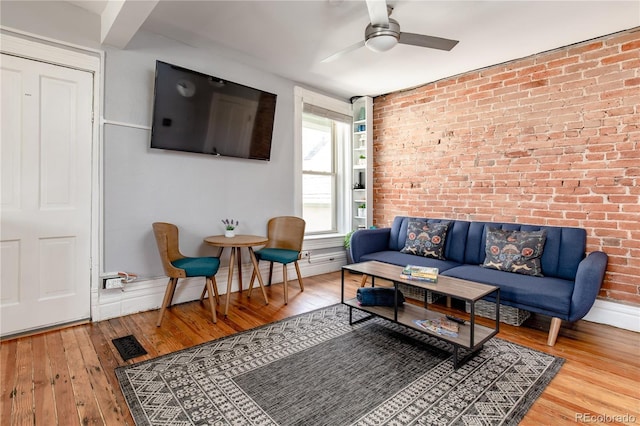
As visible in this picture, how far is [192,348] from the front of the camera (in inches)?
90.0

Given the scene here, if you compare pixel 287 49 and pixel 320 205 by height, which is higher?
pixel 287 49

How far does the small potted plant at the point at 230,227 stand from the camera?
3335 mm

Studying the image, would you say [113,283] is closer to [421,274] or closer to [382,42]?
[421,274]

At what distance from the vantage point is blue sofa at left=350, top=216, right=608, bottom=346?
7.68ft

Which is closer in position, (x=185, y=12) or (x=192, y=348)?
(x=192, y=348)

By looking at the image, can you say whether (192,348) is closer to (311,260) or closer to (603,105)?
(311,260)

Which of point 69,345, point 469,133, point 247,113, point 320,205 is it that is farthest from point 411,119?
point 69,345

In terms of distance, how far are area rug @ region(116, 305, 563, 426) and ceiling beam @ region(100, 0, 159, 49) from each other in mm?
2374

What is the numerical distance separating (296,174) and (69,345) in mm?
2806

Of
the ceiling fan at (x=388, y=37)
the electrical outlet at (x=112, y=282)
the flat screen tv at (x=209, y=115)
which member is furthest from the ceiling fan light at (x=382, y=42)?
the electrical outlet at (x=112, y=282)

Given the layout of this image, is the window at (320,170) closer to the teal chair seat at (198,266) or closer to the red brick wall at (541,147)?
the red brick wall at (541,147)

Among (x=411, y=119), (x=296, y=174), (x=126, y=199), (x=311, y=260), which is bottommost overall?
(x=311, y=260)

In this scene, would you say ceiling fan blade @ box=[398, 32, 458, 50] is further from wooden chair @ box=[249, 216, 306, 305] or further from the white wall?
wooden chair @ box=[249, 216, 306, 305]

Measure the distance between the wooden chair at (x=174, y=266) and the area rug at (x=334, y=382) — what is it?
57cm
